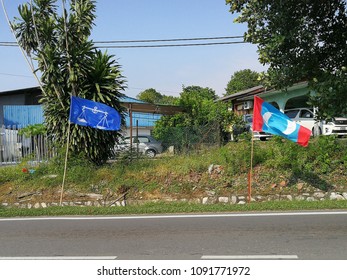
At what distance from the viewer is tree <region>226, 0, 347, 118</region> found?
23.7 ft

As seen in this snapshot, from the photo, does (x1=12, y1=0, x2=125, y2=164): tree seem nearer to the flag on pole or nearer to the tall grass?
the tall grass

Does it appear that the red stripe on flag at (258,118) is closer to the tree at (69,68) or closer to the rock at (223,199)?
the rock at (223,199)

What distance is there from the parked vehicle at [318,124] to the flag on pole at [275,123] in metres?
6.45

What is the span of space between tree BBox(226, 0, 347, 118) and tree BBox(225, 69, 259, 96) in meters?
49.9

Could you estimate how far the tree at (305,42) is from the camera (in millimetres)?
7227

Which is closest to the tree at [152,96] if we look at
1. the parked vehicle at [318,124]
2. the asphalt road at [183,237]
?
the parked vehicle at [318,124]

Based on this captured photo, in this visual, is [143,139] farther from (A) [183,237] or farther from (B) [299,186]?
(A) [183,237]

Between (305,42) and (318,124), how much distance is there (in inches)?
445

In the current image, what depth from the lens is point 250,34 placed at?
7.75 m

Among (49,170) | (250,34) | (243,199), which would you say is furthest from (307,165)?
(49,170)

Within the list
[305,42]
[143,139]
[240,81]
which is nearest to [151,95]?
[240,81]

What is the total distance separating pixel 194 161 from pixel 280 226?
6.00 meters

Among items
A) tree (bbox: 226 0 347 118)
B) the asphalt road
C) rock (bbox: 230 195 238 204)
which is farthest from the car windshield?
tree (bbox: 226 0 347 118)

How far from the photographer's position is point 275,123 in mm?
10961
